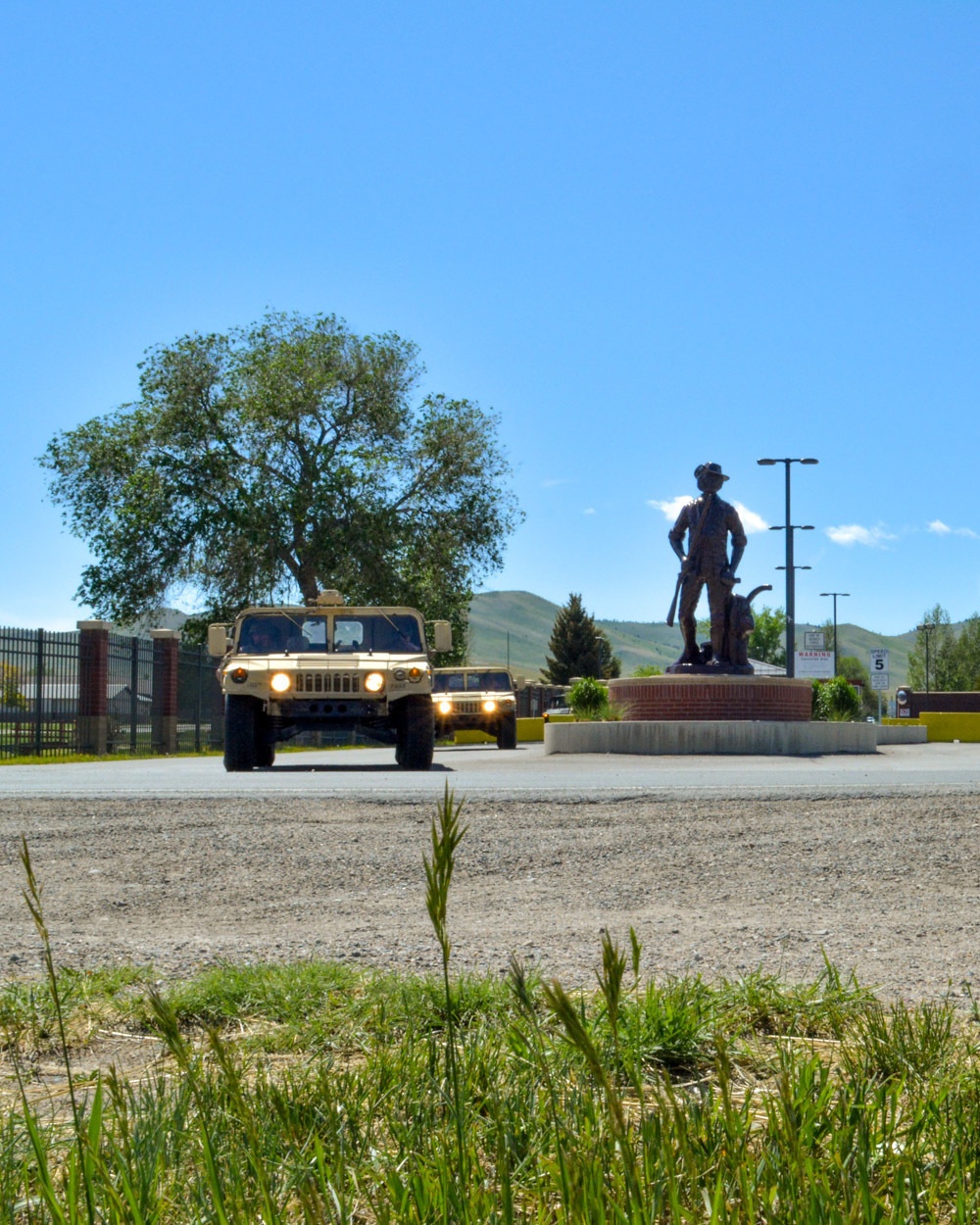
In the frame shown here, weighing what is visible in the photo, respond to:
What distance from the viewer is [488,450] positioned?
42.3 m

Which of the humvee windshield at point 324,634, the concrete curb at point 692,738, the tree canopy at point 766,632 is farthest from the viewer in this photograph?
the tree canopy at point 766,632

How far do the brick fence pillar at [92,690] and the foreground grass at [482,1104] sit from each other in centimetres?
2330

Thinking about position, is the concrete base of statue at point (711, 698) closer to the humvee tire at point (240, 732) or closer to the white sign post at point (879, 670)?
the humvee tire at point (240, 732)

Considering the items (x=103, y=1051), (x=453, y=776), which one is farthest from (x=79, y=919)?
(x=453, y=776)

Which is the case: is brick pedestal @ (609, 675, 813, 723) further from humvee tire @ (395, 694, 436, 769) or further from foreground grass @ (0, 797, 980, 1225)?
foreground grass @ (0, 797, 980, 1225)

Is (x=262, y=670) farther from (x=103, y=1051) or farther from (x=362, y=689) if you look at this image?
(x=103, y=1051)

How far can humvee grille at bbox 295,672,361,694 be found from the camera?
1375 cm

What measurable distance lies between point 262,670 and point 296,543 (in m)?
26.1

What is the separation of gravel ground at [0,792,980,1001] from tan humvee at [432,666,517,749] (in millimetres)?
19119

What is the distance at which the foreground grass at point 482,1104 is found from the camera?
124 cm

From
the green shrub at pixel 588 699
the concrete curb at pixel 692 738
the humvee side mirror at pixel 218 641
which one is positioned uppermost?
the humvee side mirror at pixel 218 641

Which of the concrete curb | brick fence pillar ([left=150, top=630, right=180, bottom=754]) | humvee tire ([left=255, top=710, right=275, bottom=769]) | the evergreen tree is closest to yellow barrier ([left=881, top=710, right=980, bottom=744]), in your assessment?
the concrete curb

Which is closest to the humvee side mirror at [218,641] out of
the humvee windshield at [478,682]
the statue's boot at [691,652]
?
the statue's boot at [691,652]

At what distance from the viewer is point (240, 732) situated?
13820mm
